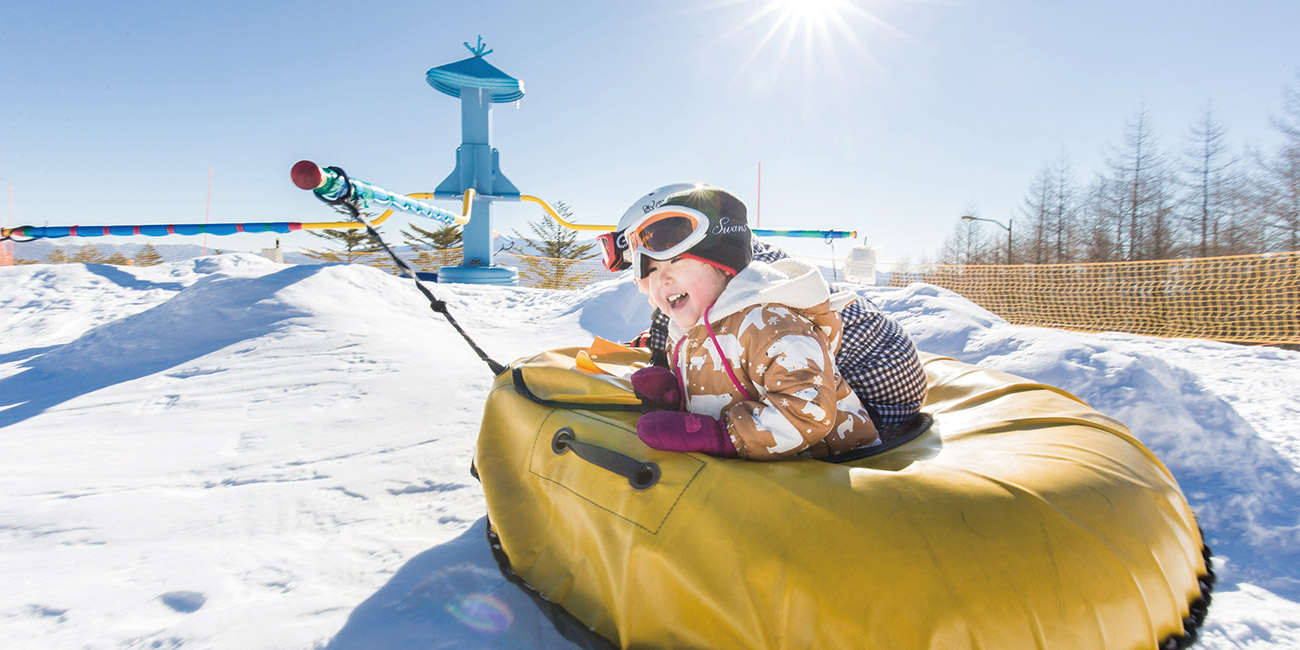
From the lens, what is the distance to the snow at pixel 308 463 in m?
1.57

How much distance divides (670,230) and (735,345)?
1.17 feet

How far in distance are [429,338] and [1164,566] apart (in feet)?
18.1

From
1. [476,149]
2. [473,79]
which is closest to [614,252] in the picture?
[476,149]

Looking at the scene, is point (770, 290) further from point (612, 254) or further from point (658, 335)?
point (658, 335)

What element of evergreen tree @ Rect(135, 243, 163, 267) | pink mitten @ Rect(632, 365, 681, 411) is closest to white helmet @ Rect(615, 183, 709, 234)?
pink mitten @ Rect(632, 365, 681, 411)

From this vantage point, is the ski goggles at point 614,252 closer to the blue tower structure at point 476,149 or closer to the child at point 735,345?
the child at point 735,345

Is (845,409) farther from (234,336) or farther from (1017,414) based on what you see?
(234,336)

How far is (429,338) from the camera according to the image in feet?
18.4

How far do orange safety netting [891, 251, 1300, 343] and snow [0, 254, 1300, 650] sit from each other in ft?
17.7

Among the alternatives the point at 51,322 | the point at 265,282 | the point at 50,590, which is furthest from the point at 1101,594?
the point at 51,322

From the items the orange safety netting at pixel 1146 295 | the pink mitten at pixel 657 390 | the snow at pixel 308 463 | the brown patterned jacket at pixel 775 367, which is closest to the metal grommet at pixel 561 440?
the pink mitten at pixel 657 390

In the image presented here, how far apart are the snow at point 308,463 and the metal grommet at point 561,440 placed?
1.55 ft

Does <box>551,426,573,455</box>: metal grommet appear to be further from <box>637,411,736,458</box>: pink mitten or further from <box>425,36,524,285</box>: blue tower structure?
<box>425,36,524,285</box>: blue tower structure

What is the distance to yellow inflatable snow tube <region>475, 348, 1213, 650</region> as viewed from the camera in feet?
3.42
